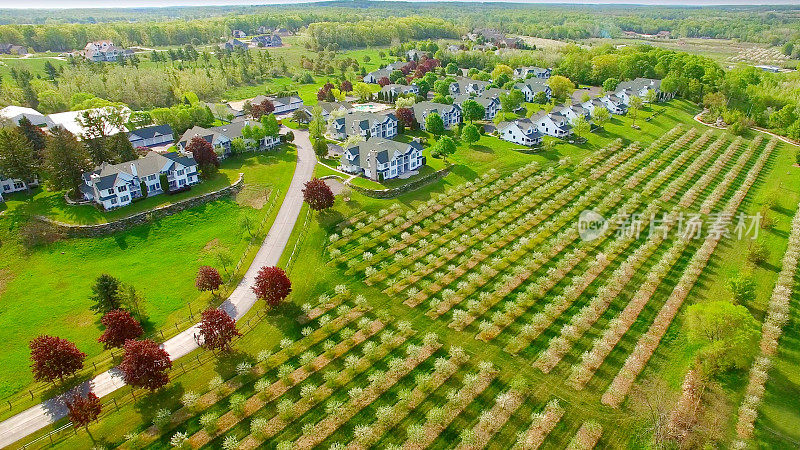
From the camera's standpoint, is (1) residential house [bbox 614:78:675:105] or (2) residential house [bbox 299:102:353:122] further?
(1) residential house [bbox 614:78:675:105]

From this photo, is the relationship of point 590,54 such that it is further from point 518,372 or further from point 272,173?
point 518,372

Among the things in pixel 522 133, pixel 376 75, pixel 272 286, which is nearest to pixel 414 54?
pixel 376 75

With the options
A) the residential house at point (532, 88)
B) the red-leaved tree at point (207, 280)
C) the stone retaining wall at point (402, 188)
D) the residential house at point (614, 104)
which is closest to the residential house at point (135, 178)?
the stone retaining wall at point (402, 188)

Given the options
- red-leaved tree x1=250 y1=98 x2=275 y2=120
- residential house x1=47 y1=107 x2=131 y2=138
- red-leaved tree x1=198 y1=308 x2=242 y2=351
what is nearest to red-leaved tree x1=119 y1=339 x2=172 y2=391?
red-leaved tree x1=198 y1=308 x2=242 y2=351

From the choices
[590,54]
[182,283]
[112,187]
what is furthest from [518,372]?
[590,54]

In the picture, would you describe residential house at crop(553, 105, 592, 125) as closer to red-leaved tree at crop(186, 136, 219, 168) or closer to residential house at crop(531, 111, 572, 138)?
residential house at crop(531, 111, 572, 138)

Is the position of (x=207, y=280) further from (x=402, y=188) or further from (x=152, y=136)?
(x=152, y=136)

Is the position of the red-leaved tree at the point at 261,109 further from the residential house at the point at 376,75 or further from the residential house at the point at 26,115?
the residential house at the point at 376,75
